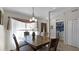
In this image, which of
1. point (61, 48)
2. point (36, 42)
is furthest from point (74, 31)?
point (36, 42)

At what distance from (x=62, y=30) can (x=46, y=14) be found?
0.37 metres

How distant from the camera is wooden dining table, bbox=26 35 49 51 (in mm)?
1593

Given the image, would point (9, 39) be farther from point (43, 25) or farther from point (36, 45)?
point (43, 25)

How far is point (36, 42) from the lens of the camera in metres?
1.61

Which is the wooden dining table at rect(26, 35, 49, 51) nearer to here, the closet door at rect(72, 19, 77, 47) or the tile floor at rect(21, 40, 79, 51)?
the tile floor at rect(21, 40, 79, 51)

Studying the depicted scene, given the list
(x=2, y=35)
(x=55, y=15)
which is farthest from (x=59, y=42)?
(x=2, y=35)

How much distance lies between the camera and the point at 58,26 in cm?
161

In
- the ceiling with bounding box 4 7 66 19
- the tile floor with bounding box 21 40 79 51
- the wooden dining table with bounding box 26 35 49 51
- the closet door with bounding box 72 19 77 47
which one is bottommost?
the tile floor with bounding box 21 40 79 51

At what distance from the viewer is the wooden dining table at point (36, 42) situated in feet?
5.23

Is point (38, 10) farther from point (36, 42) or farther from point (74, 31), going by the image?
point (74, 31)

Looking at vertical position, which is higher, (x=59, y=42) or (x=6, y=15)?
(x=6, y=15)

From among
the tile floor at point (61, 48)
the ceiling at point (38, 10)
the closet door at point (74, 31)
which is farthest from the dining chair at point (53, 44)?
the ceiling at point (38, 10)

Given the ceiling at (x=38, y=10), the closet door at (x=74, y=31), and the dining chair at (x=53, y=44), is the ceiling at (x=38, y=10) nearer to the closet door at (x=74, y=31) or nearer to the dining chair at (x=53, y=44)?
the closet door at (x=74, y=31)

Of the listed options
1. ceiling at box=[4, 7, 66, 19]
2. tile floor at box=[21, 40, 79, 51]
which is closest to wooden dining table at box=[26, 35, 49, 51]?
tile floor at box=[21, 40, 79, 51]
